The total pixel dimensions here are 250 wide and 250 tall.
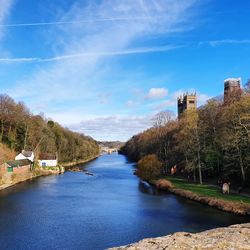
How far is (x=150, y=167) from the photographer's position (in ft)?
211

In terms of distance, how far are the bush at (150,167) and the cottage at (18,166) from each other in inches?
874

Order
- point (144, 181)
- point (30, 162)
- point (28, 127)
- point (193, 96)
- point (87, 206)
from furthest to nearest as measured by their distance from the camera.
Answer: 1. point (193, 96)
2. point (28, 127)
3. point (30, 162)
4. point (144, 181)
5. point (87, 206)

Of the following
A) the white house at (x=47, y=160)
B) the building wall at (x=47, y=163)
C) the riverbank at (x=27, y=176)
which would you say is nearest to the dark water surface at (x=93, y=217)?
the riverbank at (x=27, y=176)

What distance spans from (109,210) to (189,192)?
1289cm

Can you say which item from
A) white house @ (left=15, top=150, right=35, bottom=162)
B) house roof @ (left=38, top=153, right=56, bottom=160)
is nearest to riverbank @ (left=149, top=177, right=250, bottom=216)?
white house @ (left=15, top=150, right=35, bottom=162)

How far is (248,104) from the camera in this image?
142 ft

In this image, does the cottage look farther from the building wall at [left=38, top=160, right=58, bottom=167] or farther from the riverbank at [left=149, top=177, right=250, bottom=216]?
the riverbank at [left=149, top=177, right=250, bottom=216]

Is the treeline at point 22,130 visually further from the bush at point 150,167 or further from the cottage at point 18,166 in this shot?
the bush at point 150,167

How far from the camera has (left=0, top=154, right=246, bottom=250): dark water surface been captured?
2795cm

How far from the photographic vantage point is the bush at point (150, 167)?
6394 cm

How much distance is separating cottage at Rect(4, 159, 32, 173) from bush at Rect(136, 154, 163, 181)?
22212mm

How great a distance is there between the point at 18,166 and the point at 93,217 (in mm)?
38124

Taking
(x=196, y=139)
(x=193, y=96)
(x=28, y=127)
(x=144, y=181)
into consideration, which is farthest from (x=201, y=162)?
(x=193, y=96)

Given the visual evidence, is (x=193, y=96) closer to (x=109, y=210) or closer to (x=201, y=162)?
(x=201, y=162)
